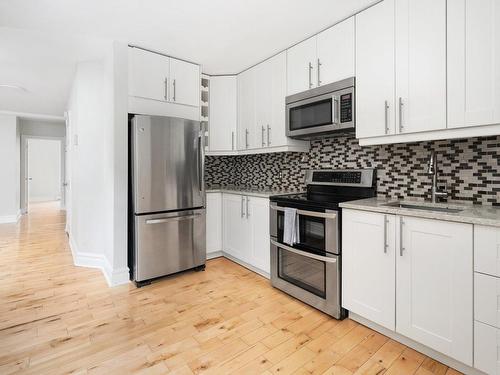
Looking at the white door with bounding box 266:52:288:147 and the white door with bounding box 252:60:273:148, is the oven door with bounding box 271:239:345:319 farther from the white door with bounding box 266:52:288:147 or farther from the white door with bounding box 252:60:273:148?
the white door with bounding box 252:60:273:148

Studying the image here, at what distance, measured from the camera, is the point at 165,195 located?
2.78m

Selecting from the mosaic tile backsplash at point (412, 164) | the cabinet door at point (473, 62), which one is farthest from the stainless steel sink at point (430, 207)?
the cabinet door at point (473, 62)

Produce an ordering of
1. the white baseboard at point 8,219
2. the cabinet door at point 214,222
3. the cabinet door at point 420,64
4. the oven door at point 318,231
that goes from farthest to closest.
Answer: the white baseboard at point 8,219 < the cabinet door at point 214,222 < the oven door at point 318,231 < the cabinet door at point 420,64

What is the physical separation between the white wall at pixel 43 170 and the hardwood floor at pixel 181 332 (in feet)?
29.1

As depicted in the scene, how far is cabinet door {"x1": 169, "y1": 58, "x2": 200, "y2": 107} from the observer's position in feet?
9.84

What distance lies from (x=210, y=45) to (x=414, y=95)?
1.96 meters

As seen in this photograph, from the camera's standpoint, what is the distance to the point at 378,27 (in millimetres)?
2000

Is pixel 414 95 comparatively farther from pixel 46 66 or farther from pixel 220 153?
pixel 46 66

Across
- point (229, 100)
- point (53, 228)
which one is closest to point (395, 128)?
point (229, 100)

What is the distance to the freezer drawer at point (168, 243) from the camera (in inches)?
105

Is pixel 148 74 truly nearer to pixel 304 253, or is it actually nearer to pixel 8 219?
pixel 304 253

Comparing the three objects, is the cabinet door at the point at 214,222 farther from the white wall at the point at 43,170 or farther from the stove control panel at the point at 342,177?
the white wall at the point at 43,170

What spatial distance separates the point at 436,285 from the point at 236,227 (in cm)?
210

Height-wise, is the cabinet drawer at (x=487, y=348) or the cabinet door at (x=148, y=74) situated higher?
the cabinet door at (x=148, y=74)
